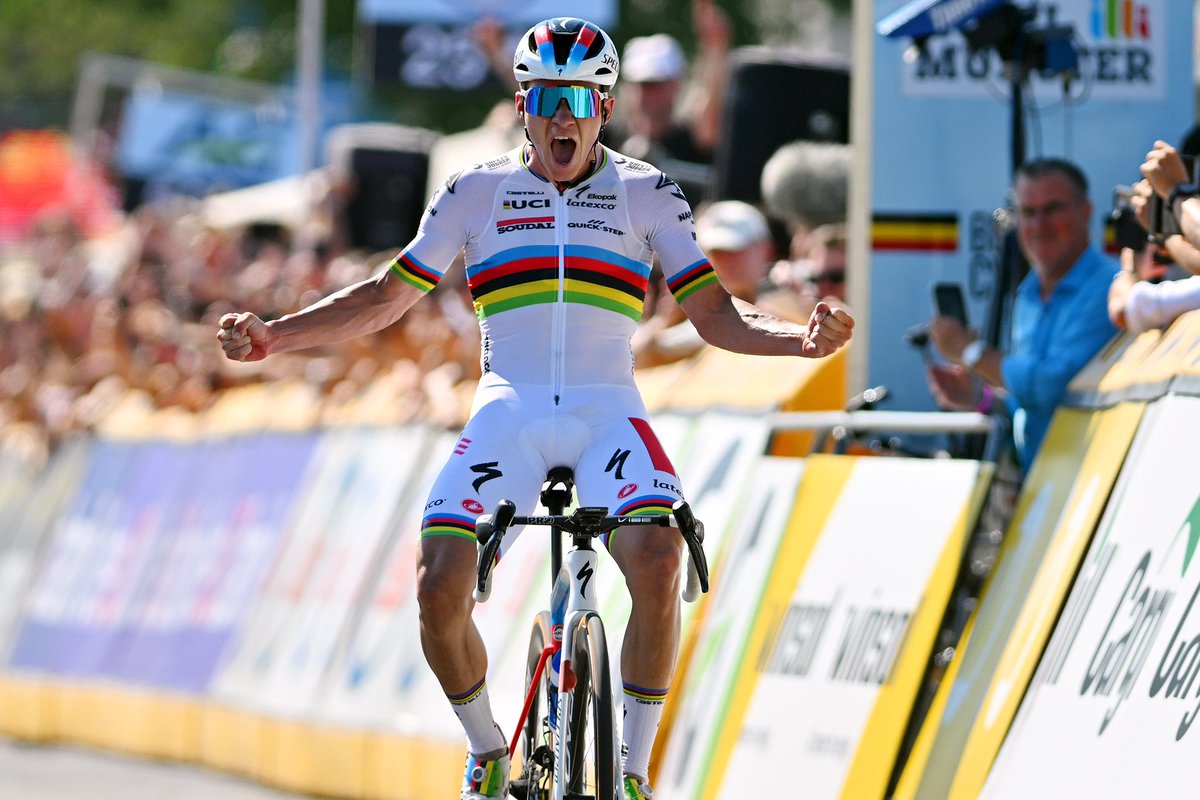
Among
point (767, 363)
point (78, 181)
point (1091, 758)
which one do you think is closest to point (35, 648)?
point (767, 363)

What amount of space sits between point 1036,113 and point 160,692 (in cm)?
704

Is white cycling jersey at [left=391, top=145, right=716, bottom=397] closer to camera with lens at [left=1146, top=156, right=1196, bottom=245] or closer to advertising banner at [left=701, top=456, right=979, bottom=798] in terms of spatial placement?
camera with lens at [left=1146, top=156, right=1196, bottom=245]

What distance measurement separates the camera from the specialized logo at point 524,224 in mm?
7173

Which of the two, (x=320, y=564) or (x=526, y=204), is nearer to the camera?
(x=526, y=204)

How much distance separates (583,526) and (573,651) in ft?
1.20

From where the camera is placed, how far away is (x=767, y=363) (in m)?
10.5

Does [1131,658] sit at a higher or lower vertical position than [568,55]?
lower

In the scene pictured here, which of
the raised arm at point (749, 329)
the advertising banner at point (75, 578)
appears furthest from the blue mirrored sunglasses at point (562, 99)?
the advertising banner at point (75, 578)

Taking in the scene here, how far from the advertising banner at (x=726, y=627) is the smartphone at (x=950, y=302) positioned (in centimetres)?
119

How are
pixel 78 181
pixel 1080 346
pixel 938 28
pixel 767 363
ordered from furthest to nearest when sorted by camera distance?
pixel 78 181, pixel 767 363, pixel 938 28, pixel 1080 346

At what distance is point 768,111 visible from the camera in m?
13.1

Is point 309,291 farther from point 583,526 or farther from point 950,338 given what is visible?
point 583,526

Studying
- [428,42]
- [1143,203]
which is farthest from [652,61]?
[428,42]

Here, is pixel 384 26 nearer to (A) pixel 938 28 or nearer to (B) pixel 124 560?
(B) pixel 124 560
